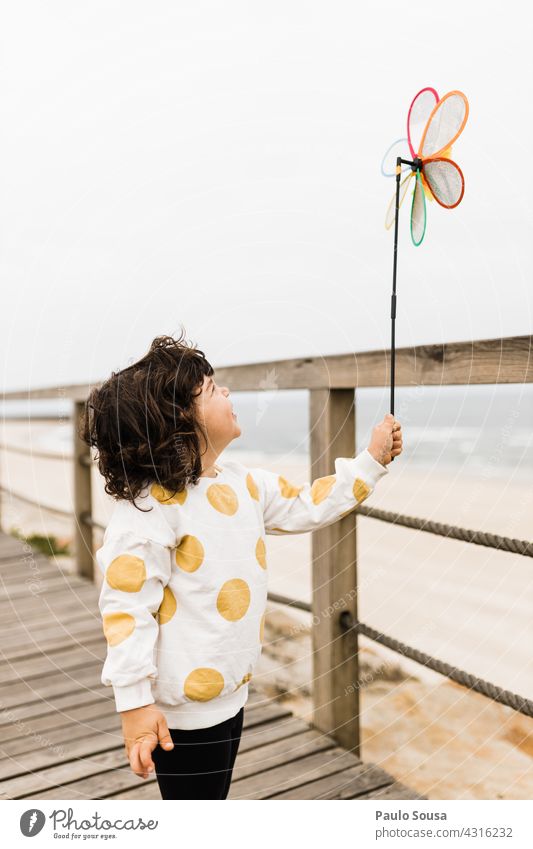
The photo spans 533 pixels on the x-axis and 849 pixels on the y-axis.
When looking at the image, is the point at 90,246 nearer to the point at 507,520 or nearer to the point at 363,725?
the point at 363,725

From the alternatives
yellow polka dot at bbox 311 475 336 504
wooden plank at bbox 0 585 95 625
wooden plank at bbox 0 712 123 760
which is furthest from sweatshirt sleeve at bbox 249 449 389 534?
wooden plank at bbox 0 585 95 625

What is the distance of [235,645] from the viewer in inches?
42.1

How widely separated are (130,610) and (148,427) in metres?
0.27

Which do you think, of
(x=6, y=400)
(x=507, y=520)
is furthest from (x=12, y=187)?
(x=507, y=520)

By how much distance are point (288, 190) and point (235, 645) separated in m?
0.79

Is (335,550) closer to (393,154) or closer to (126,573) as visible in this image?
(126,573)

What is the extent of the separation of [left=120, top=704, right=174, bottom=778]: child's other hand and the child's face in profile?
0.41m

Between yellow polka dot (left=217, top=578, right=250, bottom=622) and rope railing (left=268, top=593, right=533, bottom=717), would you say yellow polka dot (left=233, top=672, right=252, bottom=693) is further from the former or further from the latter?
rope railing (left=268, top=593, right=533, bottom=717)

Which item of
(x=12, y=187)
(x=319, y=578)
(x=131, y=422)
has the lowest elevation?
(x=319, y=578)

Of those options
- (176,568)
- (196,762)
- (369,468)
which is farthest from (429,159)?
(196,762)

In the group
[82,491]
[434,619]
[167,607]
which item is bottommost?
[434,619]

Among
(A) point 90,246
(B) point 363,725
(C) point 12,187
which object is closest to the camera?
(A) point 90,246

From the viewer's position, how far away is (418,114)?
1081mm

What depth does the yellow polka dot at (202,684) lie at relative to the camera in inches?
41.0
